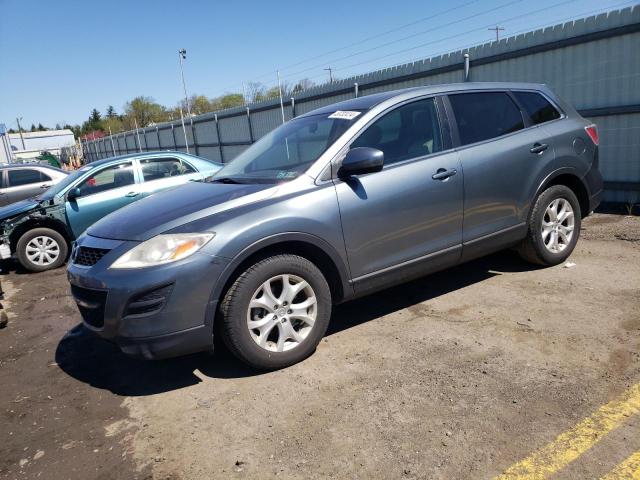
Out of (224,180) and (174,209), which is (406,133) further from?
(174,209)

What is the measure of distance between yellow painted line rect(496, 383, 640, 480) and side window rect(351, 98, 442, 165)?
2121 mm

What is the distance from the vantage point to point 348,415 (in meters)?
2.76

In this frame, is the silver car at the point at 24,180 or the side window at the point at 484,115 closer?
the side window at the point at 484,115

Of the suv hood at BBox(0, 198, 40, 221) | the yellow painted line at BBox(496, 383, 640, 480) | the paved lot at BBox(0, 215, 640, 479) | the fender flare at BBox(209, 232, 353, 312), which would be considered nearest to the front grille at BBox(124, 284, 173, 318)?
the fender flare at BBox(209, 232, 353, 312)

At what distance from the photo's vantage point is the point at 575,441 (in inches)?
92.5

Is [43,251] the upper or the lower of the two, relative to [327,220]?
lower

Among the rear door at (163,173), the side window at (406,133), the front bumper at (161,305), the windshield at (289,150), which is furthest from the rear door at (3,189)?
the side window at (406,133)

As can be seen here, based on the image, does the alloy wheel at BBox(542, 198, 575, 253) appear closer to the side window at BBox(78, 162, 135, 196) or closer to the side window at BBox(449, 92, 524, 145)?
the side window at BBox(449, 92, 524, 145)

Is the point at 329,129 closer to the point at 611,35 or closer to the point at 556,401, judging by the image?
the point at 556,401

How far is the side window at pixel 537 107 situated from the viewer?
4609mm

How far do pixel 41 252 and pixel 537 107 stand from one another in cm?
702

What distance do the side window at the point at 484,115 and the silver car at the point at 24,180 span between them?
9201 mm

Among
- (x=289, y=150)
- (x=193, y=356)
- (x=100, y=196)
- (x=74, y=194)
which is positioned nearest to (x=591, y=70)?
(x=289, y=150)

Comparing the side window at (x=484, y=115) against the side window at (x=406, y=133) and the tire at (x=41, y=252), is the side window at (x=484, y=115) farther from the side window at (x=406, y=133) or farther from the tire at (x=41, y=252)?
the tire at (x=41, y=252)
